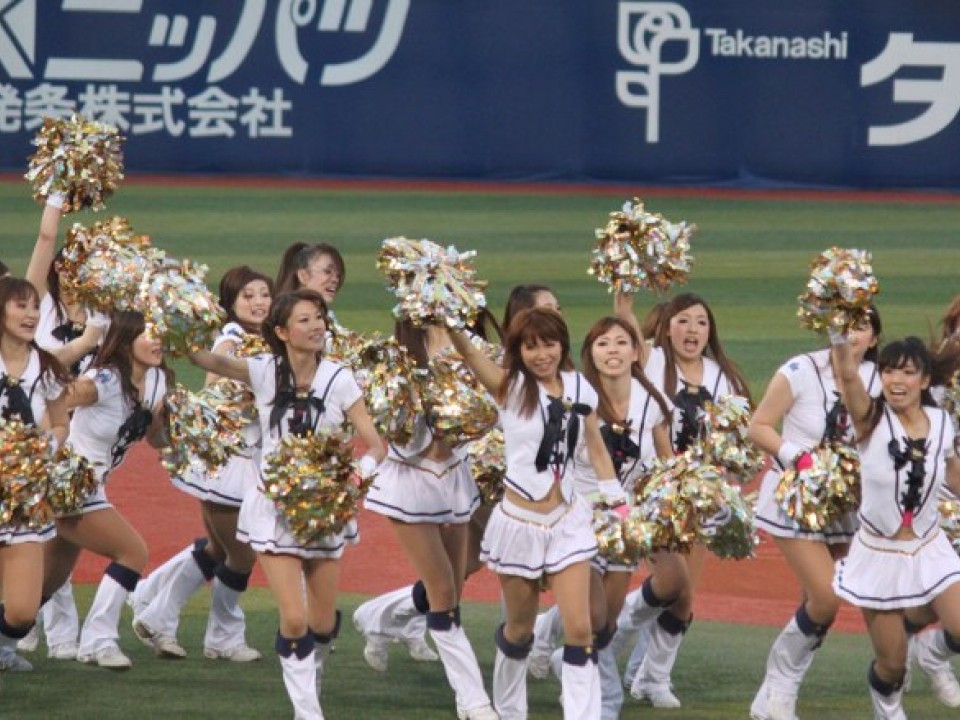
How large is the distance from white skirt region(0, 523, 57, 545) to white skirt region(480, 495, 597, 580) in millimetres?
1444

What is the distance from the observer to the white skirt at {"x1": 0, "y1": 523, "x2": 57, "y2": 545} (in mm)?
6566

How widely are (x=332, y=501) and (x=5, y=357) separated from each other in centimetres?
120

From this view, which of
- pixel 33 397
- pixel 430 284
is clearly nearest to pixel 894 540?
pixel 430 284

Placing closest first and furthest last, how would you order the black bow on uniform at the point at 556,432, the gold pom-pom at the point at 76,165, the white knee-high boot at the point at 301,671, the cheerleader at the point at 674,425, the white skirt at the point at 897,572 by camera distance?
the white skirt at the point at 897,572, the black bow on uniform at the point at 556,432, the white knee-high boot at the point at 301,671, the cheerleader at the point at 674,425, the gold pom-pom at the point at 76,165

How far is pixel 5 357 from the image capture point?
6.69 metres

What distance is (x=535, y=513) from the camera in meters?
6.41

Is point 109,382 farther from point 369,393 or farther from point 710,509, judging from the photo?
point 710,509

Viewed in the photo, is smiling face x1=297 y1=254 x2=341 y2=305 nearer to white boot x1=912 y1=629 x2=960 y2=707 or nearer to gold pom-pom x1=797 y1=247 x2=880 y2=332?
gold pom-pom x1=797 y1=247 x2=880 y2=332

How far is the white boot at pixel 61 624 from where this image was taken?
7582 mm

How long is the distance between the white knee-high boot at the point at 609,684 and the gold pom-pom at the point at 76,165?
241 centimetres

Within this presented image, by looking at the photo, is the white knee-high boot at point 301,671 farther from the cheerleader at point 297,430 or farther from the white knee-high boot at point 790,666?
the white knee-high boot at point 790,666

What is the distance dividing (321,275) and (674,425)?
56.5 inches

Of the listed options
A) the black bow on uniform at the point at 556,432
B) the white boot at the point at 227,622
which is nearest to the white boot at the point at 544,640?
the black bow on uniform at the point at 556,432

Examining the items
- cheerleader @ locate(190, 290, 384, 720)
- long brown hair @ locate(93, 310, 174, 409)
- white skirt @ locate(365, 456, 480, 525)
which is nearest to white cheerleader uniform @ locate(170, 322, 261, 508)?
long brown hair @ locate(93, 310, 174, 409)
